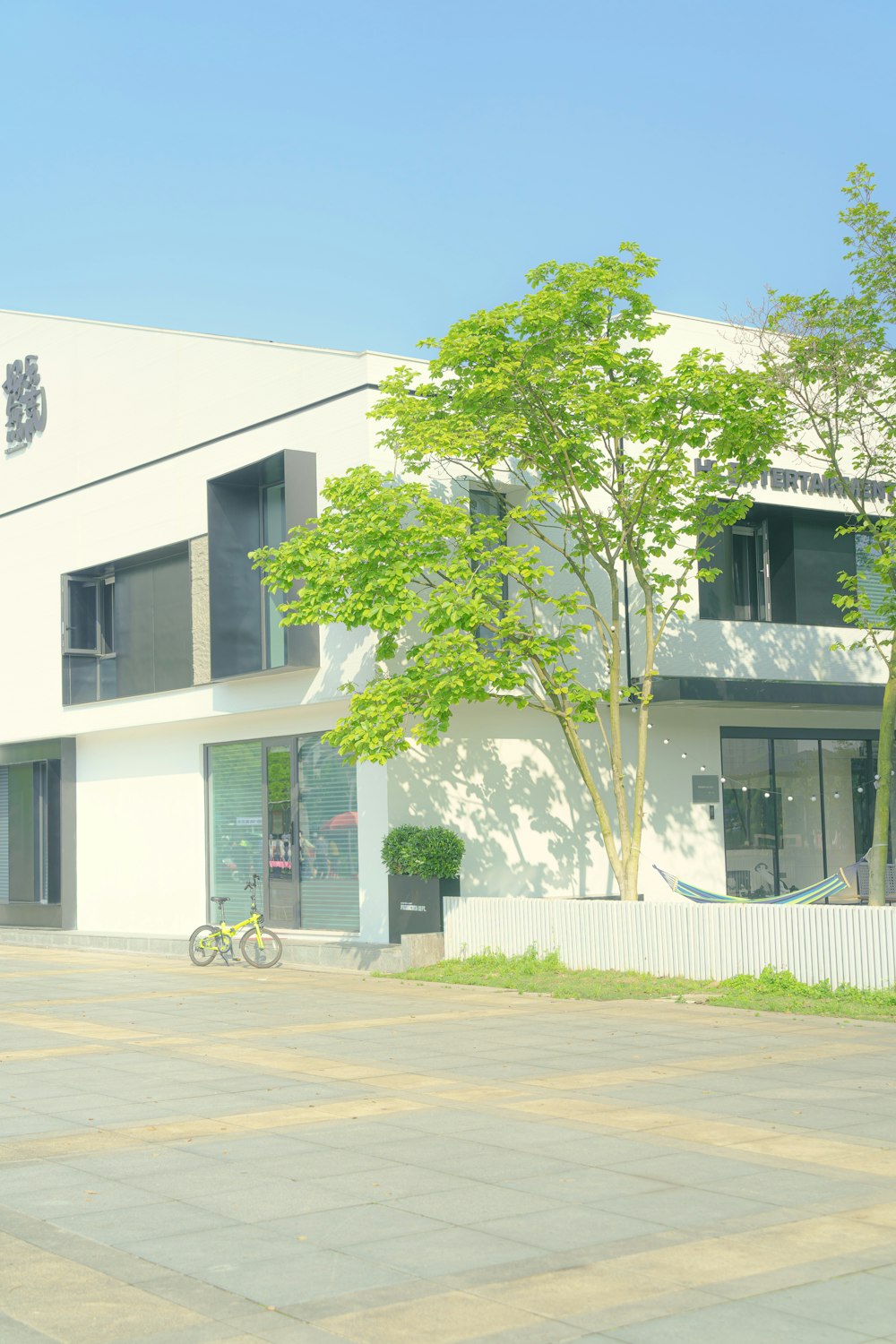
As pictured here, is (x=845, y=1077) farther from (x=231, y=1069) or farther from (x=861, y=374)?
(x=861, y=374)

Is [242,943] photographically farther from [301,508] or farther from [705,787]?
[705,787]

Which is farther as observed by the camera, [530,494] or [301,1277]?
[530,494]

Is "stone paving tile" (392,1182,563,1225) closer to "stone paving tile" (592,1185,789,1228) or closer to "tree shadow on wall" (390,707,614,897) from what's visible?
"stone paving tile" (592,1185,789,1228)

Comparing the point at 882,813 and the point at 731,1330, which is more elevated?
the point at 882,813

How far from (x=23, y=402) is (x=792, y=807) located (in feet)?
54.6

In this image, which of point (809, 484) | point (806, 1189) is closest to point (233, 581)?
point (809, 484)

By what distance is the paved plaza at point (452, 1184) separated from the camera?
555 centimetres

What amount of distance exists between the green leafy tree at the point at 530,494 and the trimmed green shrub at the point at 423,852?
1.44 m

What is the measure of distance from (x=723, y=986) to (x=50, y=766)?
666 inches

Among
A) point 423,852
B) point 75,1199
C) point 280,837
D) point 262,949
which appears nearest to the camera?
point 75,1199

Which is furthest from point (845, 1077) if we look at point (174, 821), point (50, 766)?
point (50, 766)

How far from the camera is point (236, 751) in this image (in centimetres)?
2434

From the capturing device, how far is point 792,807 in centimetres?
2533

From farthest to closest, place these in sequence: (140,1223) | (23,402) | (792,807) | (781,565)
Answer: (23,402)
(781,565)
(792,807)
(140,1223)
